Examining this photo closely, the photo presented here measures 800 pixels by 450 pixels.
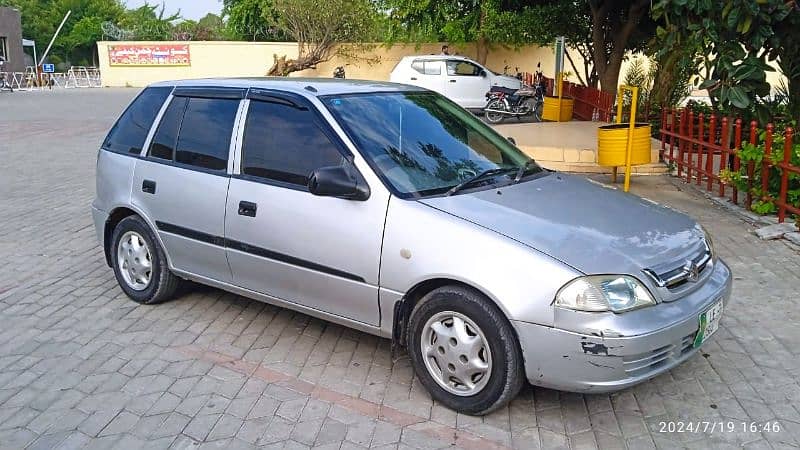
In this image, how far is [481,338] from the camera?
365 cm

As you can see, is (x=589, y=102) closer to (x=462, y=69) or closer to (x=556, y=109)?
(x=556, y=109)

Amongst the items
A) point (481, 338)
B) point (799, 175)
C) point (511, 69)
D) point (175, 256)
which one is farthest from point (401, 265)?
point (511, 69)

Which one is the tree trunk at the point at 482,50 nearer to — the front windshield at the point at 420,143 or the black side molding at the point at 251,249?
the front windshield at the point at 420,143

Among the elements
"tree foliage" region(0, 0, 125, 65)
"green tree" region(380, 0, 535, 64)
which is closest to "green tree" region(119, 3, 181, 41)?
"tree foliage" region(0, 0, 125, 65)

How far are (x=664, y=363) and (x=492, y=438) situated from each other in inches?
36.2

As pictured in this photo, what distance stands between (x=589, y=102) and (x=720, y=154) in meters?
7.67

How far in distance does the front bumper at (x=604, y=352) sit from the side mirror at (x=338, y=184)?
1152mm

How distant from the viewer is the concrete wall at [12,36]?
43.9 meters

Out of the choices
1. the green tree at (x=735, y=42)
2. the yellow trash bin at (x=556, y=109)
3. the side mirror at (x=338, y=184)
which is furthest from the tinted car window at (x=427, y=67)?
the side mirror at (x=338, y=184)

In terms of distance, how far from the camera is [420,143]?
4480mm

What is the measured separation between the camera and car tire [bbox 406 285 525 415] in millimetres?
3576

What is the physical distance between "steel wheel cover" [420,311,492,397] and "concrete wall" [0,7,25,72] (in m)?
46.9

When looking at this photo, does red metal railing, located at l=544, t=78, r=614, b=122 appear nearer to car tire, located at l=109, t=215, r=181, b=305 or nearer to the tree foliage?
car tire, located at l=109, t=215, r=181, b=305

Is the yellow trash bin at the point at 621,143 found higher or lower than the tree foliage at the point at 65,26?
lower
